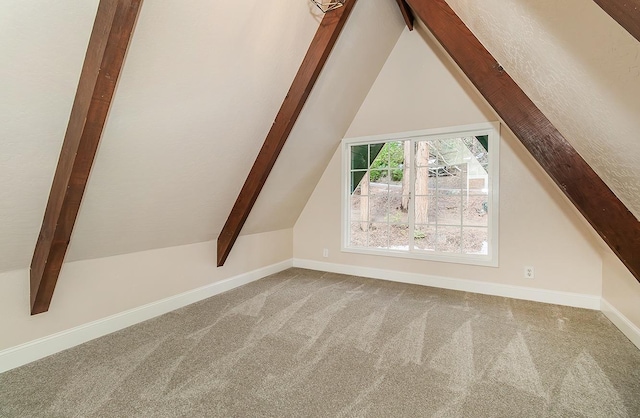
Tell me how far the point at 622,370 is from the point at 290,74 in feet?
9.97

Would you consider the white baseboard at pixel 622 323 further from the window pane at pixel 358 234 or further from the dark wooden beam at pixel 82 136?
the dark wooden beam at pixel 82 136

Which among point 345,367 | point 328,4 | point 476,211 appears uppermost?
point 328,4

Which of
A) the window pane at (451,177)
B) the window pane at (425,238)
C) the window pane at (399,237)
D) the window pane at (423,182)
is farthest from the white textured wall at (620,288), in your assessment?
the window pane at (399,237)

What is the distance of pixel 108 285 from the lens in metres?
2.25

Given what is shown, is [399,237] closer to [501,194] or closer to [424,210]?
[424,210]

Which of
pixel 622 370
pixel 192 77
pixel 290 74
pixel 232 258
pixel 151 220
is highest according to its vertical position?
pixel 290 74

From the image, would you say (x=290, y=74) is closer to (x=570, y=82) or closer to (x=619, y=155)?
(x=570, y=82)

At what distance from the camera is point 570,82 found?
137 centimetres

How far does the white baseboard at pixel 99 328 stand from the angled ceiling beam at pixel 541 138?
3054 millimetres

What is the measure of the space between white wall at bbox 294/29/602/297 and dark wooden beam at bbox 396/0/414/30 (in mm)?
182

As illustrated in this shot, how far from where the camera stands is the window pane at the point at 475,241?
320 cm

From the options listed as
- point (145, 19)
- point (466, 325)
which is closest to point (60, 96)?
point (145, 19)

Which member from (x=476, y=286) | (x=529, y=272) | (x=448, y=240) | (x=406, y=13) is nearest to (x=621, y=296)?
(x=529, y=272)

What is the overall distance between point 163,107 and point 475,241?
3253 mm
